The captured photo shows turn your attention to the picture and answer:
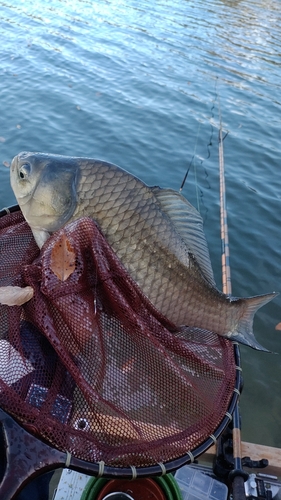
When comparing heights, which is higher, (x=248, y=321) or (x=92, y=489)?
(x=248, y=321)

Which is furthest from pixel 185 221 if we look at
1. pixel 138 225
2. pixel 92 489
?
pixel 92 489

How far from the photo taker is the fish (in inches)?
115

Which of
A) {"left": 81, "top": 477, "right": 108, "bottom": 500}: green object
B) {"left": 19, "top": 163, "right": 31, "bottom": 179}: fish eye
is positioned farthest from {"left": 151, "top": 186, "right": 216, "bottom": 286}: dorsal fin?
{"left": 81, "top": 477, "right": 108, "bottom": 500}: green object

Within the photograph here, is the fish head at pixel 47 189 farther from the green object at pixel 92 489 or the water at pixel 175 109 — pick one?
the water at pixel 175 109

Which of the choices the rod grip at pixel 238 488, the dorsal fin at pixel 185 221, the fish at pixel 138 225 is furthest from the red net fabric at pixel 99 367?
the rod grip at pixel 238 488

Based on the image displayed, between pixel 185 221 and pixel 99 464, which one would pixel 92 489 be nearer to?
pixel 99 464

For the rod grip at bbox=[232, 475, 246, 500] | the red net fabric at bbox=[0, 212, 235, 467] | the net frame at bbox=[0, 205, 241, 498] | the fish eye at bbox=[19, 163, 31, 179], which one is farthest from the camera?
the fish eye at bbox=[19, 163, 31, 179]

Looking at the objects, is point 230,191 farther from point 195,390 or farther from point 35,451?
point 35,451

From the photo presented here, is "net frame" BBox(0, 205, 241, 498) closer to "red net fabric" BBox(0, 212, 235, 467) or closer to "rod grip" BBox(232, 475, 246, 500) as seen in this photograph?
"red net fabric" BBox(0, 212, 235, 467)

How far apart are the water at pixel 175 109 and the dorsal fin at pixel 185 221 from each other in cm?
294

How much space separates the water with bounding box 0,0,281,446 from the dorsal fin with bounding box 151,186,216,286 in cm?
294

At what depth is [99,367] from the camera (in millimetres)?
2420

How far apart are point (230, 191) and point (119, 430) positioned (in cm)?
780

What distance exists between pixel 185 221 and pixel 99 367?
1366mm
